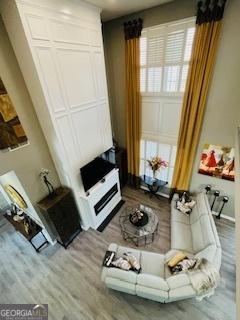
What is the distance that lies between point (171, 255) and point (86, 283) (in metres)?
1.68

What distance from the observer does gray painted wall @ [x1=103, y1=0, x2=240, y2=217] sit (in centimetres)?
287

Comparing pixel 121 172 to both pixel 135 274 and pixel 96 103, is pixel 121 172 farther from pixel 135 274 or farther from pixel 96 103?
pixel 135 274

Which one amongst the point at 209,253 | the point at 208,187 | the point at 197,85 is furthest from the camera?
the point at 208,187

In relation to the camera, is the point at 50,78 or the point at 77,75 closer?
the point at 50,78

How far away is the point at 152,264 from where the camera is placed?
3.10m

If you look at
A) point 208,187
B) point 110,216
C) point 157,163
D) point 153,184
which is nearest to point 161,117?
point 157,163

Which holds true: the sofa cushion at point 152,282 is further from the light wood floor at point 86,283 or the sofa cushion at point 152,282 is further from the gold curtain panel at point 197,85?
the gold curtain panel at point 197,85

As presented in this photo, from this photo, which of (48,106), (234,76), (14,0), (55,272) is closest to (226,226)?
(234,76)

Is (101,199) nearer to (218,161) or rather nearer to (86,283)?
Result: (86,283)

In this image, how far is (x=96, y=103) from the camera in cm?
359

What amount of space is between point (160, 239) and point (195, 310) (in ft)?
4.27

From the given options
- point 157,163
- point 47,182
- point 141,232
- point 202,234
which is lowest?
point 141,232

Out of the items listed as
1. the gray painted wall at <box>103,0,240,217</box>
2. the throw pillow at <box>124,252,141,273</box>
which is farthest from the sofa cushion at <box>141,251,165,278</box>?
the gray painted wall at <box>103,0,240,217</box>

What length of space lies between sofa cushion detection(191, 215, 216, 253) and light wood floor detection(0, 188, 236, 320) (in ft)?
2.16
